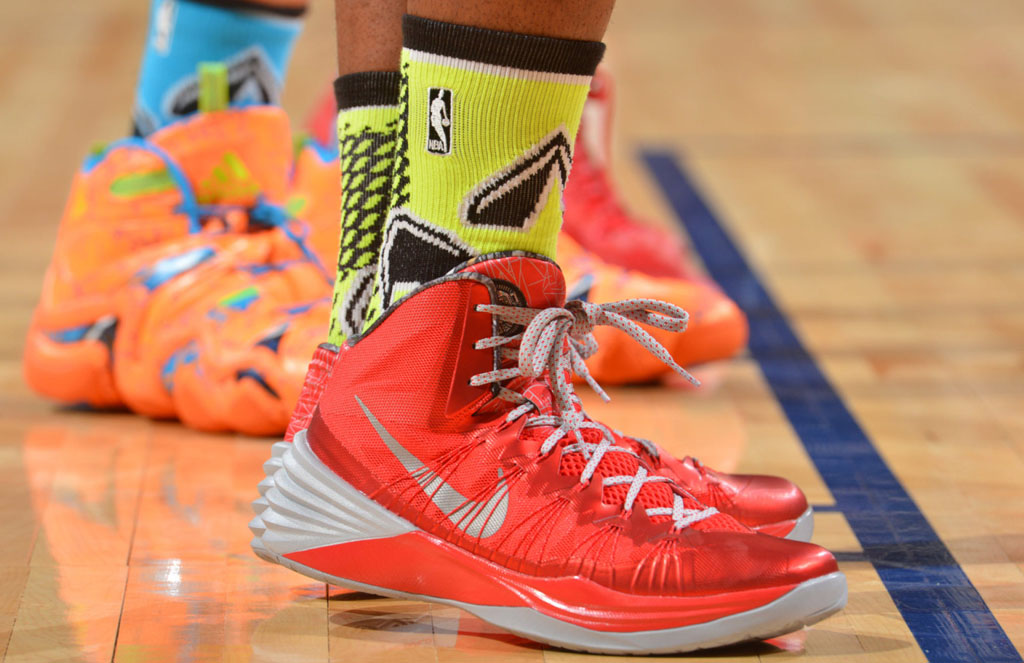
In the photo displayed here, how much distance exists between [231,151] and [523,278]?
667 mm

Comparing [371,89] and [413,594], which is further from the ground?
[371,89]

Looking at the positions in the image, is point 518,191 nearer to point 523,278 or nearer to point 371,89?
point 523,278

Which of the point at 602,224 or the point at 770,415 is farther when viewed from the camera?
the point at 602,224

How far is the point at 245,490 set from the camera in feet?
3.88

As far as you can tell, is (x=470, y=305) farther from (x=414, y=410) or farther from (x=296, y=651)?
(x=296, y=651)

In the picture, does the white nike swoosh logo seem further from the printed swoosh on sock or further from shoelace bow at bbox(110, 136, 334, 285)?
shoelace bow at bbox(110, 136, 334, 285)

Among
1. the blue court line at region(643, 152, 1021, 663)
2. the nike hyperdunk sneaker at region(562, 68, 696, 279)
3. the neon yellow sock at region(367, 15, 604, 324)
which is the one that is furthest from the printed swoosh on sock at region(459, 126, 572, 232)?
the nike hyperdunk sneaker at region(562, 68, 696, 279)

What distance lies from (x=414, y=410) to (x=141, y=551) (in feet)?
0.97

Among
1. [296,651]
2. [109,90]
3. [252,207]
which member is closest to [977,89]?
[109,90]

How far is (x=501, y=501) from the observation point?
881 mm

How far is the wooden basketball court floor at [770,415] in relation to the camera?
0.91 meters

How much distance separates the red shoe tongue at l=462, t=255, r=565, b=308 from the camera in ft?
2.87

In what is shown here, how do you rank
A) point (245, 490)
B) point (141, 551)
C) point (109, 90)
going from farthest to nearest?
point (109, 90) < point (245, 490) < point (141, 551)

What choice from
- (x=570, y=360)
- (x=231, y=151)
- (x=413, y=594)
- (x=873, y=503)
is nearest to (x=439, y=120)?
(x=570, y=360)
